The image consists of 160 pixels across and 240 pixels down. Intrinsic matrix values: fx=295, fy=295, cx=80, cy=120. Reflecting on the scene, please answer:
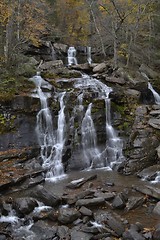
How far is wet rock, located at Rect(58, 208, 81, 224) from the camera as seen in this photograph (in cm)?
862

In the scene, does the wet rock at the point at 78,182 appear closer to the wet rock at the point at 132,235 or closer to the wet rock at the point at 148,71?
the wet rock at the point at 132,235

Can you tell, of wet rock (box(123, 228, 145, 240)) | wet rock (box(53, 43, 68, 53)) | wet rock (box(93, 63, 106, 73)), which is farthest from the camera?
wet rock (box(53, 43, 68, 53))

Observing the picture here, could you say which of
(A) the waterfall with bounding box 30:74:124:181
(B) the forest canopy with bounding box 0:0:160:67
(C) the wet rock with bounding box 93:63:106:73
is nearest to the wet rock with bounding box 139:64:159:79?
(B) the forest canopy with bounding box 0:0:160:67

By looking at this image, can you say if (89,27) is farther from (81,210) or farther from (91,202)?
(81,210)

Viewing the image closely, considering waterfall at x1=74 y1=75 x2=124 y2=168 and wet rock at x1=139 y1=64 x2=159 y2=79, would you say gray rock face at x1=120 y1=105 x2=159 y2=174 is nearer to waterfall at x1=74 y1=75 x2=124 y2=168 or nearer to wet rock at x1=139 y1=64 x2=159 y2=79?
waterfall at x1=74 y1=75 x2=124 y2=168

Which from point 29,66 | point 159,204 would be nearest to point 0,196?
point 159,204

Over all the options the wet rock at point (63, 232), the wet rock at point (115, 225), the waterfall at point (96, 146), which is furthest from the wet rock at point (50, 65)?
the wet rock at point (63, 232)

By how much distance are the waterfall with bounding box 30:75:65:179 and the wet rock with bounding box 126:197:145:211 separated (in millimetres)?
4186

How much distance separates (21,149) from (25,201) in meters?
4.59

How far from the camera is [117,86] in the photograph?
59.6ft

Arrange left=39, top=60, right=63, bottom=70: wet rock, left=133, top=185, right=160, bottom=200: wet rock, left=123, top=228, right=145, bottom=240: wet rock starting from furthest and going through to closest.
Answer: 1. left=39, top=60, right=63, bottom=70: wet rock
2. left=133, top=185, right=160, bottom=200: wet rock
3. left=123, top=228, right=145, bottom=240: wet rock

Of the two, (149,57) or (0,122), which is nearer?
(0,122)

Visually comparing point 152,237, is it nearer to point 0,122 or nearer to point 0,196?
point 0,196

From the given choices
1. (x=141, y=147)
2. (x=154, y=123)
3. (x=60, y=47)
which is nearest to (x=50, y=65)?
(x=60, y=47)
